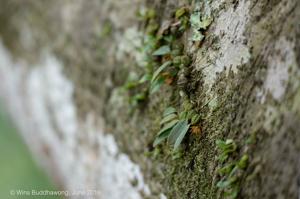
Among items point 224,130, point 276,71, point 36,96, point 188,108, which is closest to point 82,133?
point 36,96

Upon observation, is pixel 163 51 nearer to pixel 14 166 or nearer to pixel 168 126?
pixel 168 126

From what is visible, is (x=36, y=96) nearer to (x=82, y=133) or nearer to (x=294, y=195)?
(x=82, y=133)

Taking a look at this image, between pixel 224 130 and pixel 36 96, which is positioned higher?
pixel 224 130

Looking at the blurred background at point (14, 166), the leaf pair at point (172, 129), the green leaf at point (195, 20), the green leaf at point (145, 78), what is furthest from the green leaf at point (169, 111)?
the blurred background at point (14, 166)

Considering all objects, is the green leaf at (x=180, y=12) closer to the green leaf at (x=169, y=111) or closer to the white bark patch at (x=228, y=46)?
the white bark patch at (x=228, y=46)

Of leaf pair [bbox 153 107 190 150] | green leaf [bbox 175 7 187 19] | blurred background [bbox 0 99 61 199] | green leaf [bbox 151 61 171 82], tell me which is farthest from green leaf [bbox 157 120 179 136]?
blurred background [bbox 0 99 61 199]

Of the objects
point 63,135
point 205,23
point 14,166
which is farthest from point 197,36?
point 14,166

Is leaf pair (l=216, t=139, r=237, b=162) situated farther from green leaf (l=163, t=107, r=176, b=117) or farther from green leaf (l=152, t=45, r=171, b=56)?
green leaf (l=152, t=45, r=171, b=56)
